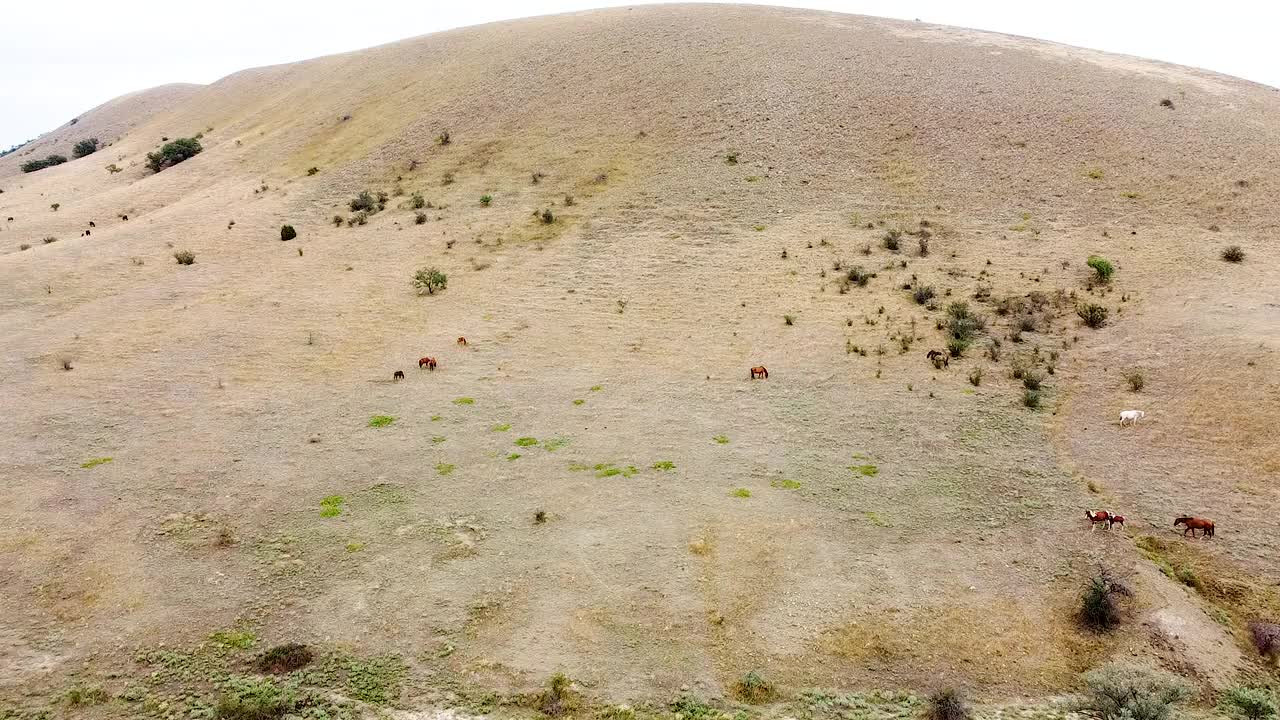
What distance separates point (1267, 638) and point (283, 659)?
60.9ft

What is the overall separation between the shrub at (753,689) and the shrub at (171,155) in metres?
65.0

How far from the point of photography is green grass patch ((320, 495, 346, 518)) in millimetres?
17062

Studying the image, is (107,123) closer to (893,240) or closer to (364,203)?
(364,203)

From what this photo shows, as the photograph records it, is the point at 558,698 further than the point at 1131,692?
Yes

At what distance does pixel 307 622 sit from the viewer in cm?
1373

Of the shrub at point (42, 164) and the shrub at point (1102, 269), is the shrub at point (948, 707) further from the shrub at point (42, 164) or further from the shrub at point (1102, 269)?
the shrub at point (42, 164)

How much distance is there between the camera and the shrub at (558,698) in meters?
11.8

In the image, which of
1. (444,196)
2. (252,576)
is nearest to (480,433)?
(252,576)

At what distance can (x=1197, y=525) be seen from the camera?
51.1 feet

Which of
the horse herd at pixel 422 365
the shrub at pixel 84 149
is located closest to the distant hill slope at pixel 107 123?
the shrub at pixel 84 149

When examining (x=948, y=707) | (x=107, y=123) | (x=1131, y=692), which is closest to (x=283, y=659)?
(x=948, y=707)

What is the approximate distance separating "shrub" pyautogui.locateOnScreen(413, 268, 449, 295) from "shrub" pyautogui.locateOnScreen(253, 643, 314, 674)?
21.8 metres

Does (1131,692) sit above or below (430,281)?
below

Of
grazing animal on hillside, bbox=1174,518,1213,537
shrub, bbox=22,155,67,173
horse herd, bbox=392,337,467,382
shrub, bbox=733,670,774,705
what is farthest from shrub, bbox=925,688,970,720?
A: shrub, bbox=22,155,67,173
